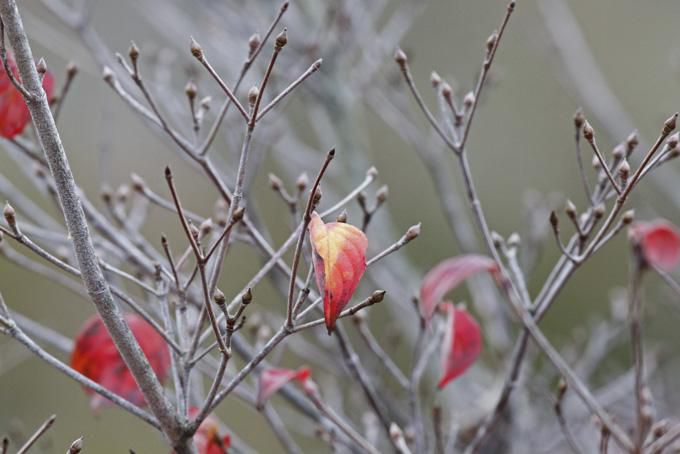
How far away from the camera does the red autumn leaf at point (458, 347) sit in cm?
133

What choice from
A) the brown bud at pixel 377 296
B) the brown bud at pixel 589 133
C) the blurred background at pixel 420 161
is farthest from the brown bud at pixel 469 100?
the blurred background at pixel 420 161

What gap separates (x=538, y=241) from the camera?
2.20 m

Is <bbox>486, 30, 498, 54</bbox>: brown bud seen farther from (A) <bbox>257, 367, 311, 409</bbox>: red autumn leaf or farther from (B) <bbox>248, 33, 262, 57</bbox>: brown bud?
(A) <bbox>257, 367, 311, 409</bbox>: red autumn leaf

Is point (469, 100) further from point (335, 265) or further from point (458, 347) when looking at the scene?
point (335, 265)

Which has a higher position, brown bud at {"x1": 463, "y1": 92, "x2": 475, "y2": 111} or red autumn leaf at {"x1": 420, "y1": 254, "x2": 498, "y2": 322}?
brown bud at {"x1": 463, "y1": 92, "x2": 475, "y2": 111}

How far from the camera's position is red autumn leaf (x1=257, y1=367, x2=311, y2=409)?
1.33 m

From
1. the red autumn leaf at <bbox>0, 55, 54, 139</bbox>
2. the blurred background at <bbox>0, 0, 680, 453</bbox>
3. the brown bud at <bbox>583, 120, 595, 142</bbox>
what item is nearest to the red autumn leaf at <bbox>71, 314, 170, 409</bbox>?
the red autumn leaf at <bbox>0, 55, 54, 139</bbox>

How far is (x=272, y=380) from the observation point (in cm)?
136

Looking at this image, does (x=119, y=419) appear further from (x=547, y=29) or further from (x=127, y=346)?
(x=127, y=346)

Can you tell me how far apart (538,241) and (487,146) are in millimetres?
3918

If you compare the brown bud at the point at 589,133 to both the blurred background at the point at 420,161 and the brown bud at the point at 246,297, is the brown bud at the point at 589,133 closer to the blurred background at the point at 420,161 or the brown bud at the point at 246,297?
the brown bud at the point at 246,297

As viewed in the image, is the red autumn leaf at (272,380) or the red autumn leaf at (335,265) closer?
the red autumn leaf at (335,265)

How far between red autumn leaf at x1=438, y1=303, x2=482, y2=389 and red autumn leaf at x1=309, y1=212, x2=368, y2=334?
1.37ft

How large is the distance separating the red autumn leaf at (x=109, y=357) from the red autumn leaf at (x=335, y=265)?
1.62ft
